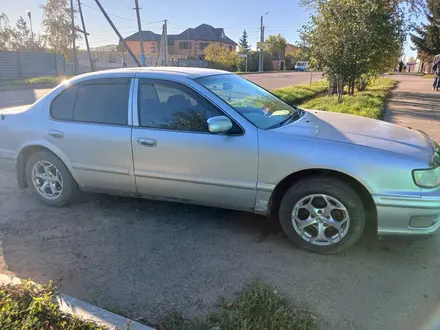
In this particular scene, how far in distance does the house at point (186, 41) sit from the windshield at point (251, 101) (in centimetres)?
7506

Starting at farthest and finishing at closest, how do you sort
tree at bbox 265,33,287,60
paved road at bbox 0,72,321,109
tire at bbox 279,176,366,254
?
tree at bbox 265,33,287,60 < paved road at bbox 0,72,321,109 < tire at bbox 279,176,366,254

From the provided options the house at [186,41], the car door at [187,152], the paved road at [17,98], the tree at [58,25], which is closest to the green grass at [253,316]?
the car door at [187,152]

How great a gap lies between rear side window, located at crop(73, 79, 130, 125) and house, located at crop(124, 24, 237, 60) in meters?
75.1

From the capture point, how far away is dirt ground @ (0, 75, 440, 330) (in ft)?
8.61

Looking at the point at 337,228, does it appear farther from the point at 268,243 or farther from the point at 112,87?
the point at 112,87

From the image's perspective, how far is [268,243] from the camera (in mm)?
3482

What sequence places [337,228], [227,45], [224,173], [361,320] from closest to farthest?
[361,320] → [337,228] → [224,173] → [227,45]

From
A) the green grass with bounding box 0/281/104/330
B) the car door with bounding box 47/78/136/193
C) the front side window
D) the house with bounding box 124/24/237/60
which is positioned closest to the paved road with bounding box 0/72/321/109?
the car door with bounding box 47/78/136/193

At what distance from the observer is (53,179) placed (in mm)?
4273

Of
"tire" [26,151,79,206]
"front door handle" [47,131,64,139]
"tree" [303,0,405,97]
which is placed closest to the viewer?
"front door handle" [47,131,64,139]

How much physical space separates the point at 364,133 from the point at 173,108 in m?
1.84

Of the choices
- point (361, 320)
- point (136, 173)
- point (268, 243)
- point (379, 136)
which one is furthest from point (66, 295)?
point (379, 136)

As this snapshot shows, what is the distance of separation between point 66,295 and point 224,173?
5.34 ft

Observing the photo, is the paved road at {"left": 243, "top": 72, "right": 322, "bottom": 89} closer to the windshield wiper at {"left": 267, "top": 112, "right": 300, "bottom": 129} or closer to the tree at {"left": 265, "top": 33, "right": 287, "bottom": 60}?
the windshield wiper at {"left": 267, "top": 112, "right": 300, "bottom": 129}
